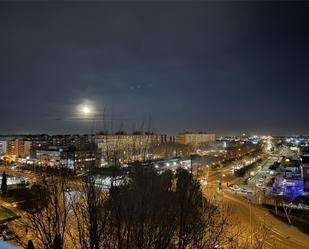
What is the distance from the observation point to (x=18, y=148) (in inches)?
2051

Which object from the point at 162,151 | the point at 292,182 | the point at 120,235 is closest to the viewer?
the point at 120,235

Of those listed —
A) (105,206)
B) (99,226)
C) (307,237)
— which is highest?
(105,206)

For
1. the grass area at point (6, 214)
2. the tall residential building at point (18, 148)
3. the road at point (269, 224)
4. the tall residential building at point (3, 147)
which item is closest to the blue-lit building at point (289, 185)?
the road at point (269, 224)

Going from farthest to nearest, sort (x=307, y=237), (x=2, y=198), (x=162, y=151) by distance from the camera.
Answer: (x=162, y=151)
(x=2, y=198)
(x=307, y=237)

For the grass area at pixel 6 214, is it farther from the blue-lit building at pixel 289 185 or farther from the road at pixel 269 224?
the blue-lit building at pixel 289 185

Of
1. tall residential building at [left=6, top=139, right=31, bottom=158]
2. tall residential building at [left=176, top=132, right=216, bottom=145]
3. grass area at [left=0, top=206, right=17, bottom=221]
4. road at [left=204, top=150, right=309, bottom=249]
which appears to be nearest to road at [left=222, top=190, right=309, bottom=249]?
road at [left=204, top=150, right=309, bottom=249]

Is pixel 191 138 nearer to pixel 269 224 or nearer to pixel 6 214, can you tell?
pixel 269 224

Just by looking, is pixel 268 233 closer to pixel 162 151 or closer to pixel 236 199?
pixel 236 199

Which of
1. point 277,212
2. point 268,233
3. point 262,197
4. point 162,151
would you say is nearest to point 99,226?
point 268,233

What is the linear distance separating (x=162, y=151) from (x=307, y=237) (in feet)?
98.9

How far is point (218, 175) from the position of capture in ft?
94.5

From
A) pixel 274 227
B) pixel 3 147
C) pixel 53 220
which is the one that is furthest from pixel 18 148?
pixel 53 220

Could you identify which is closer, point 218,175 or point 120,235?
point 120,235

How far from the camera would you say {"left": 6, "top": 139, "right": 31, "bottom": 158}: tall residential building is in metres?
50.3
